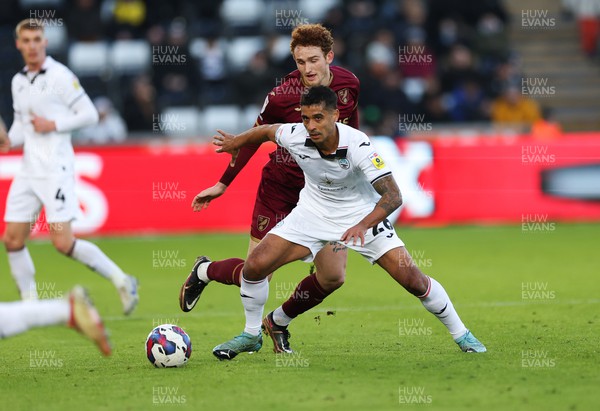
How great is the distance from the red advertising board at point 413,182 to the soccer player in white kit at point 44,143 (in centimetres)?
613

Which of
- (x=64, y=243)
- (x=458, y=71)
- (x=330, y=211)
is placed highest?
(x=330, y=211)

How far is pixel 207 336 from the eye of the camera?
30.0 feet

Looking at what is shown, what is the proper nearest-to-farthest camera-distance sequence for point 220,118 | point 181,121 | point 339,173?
1. point 339,173
2. point 181,121
3. point 220,118

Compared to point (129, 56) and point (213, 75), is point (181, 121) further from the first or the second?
point (129, 56)

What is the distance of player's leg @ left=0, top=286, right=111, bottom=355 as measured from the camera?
6.26 m

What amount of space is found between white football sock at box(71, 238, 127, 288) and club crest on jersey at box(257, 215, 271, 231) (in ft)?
5.09

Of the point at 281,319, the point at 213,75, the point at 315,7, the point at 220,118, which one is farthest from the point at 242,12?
the point at 281,319

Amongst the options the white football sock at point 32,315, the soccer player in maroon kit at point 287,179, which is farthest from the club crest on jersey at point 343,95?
the white football sock at point 32,315

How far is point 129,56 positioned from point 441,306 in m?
Answer: 14.4

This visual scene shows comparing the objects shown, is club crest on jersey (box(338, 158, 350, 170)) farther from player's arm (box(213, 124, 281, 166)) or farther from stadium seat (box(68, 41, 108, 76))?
stadium seat (box(68, 41, 108, 76))

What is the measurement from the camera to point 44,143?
9.89m

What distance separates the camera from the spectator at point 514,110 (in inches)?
776

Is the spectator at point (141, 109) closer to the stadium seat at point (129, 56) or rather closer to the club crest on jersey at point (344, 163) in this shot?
the stadium seat at point (129, 56)

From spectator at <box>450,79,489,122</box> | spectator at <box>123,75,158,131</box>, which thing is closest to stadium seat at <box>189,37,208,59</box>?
spectator at <box>123,75,158,131</box>
